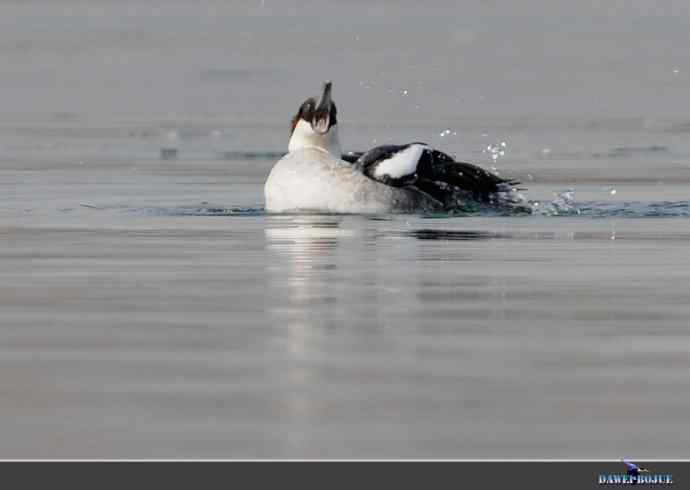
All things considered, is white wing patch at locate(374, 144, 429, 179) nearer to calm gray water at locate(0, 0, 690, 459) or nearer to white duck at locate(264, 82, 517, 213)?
white duck at locate(264, 82, 517, 213)

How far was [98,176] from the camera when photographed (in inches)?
829

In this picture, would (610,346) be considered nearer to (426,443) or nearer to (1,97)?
(426,443)

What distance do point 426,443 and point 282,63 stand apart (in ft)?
120

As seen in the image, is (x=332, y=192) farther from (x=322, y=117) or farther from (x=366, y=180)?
(x=322, y=117)

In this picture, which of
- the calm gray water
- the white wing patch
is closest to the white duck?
the white wing patch

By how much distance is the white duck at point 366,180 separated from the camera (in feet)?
55.6

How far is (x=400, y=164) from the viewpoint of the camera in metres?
17.3

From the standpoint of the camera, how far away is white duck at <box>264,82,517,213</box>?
16938mm

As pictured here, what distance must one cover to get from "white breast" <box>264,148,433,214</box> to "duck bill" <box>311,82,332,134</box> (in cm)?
110

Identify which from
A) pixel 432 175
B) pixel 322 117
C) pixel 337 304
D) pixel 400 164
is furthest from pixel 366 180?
pixel 337 304

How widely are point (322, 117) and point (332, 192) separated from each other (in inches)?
60.6

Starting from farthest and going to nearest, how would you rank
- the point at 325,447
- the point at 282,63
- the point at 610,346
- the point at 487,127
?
the point at 282,63 < the point at 487,127 < the point at 610,346 < the point at 325,447

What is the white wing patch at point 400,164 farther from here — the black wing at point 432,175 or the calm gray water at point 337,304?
the calm gray water at point 337,304

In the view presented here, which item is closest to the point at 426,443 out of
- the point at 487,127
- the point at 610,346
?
the point at 610,346
